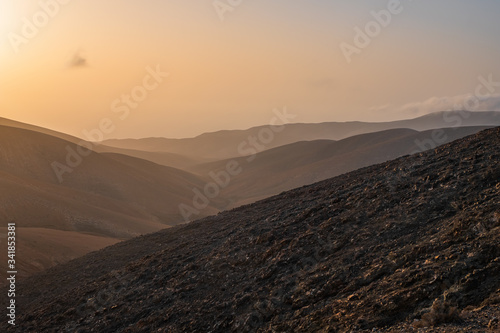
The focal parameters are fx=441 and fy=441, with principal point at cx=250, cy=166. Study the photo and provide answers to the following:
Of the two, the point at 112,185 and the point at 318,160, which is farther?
the point at 318,160

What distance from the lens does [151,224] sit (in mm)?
48469

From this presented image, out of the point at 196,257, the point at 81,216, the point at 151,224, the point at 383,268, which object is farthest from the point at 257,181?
the point at 383,268

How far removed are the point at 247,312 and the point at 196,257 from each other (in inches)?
210

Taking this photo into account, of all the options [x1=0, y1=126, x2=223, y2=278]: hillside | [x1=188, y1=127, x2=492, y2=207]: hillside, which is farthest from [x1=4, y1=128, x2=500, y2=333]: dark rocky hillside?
[x1=188, y1=127, x2=492, y2=207]: hillside

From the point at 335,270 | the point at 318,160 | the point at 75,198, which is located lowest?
the point at 335,270

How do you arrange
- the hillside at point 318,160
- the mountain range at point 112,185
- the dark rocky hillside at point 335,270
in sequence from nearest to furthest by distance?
the dark rocky hillside at point 335,270 < the mountain range at point 112,185 < the hillside at point 318,160

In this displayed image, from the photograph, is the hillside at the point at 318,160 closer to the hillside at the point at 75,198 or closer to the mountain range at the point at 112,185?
the mountain range at the point at 112,185

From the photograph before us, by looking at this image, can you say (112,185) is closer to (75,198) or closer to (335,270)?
(75,198)

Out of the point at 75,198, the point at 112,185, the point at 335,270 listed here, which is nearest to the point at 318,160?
the point at 112,185

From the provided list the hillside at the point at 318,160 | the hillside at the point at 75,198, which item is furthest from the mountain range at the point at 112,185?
the hillside at the point at 318,160

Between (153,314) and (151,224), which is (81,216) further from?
(153,314)

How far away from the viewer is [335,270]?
34.4 feet

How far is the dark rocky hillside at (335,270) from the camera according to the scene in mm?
8164

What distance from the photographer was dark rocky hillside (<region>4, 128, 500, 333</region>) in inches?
321
